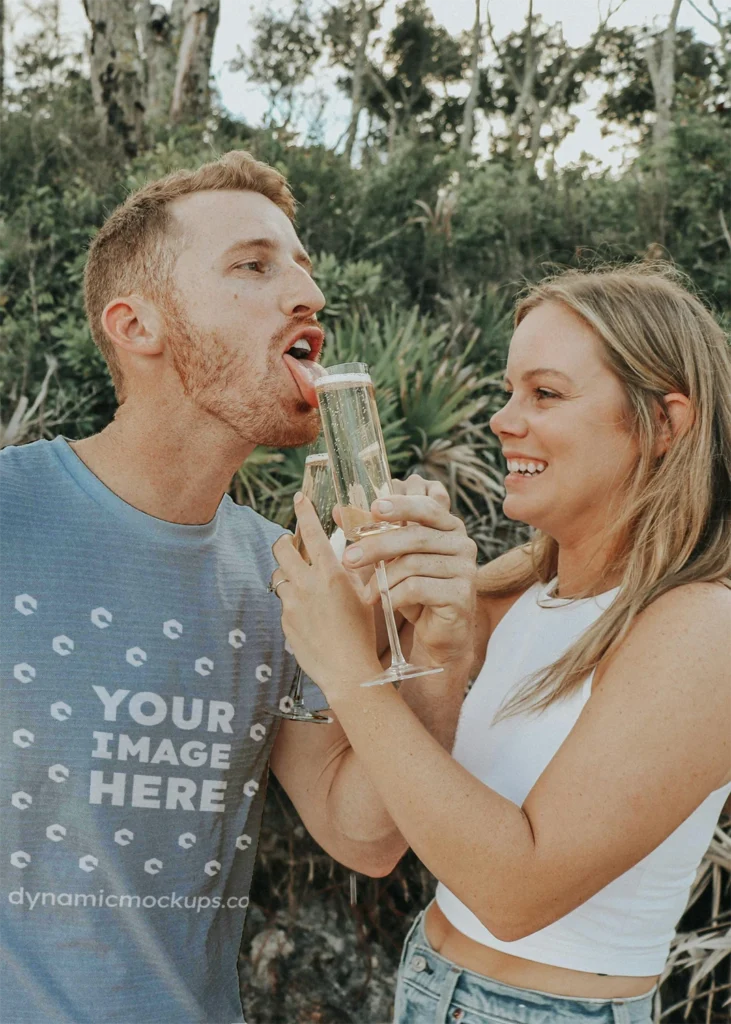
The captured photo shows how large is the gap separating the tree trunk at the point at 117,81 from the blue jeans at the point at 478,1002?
7410mm

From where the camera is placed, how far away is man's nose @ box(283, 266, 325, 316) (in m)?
2.29

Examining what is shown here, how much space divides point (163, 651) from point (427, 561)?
27.5 inches

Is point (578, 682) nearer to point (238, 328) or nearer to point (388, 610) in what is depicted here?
point (388, 610)

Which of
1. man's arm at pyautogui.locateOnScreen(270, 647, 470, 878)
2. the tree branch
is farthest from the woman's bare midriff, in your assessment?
the tree branch

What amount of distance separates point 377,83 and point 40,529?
20.0 metres

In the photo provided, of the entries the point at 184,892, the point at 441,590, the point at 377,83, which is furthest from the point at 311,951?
the point at 377,83

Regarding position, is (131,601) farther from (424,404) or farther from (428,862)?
(424,404)

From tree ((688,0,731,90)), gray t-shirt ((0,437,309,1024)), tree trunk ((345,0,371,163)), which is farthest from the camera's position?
tree trunk ((345,0,371,163))

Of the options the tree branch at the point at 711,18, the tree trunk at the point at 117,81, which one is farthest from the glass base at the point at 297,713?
the tree branch at the point at 711,18

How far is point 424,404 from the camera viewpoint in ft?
16.5

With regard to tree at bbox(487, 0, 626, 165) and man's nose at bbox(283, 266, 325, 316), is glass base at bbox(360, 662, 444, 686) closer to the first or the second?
man's nose at bbox(283, 266, 325, 316)

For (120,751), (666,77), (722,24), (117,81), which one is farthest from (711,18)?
(120,751)

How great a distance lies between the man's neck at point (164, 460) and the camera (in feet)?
7.32

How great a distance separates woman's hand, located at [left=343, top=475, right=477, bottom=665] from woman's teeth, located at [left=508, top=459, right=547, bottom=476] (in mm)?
510
